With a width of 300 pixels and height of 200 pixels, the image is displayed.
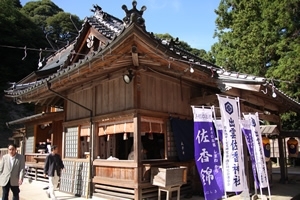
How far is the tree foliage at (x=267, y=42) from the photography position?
666 inches

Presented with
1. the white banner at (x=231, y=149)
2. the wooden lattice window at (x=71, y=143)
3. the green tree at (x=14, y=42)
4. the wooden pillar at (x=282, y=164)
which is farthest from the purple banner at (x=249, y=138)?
the green tree at (x=14, y=42)

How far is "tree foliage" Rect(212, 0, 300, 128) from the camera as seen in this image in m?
16.9

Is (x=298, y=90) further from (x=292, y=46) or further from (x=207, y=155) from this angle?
(x=207, y=155)

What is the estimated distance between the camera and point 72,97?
11125 millimetres

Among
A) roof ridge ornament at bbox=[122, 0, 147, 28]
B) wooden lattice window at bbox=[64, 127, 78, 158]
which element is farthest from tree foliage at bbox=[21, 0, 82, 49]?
roof ridge ornament at bbox=[122, 0, 147, 28]

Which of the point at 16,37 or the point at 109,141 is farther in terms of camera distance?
the point at 16,37

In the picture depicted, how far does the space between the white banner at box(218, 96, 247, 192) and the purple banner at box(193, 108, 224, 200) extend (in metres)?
0.30

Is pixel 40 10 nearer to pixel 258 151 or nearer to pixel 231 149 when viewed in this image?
pixel 258 151

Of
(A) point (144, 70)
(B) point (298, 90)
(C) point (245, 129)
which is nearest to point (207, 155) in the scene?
(C) point (245, 129)

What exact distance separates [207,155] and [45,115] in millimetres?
9631

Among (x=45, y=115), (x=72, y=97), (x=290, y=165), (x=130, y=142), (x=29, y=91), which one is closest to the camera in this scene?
(x=29, y=91)

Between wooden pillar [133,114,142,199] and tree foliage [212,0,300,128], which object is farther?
tree foliage [212,0,300,128]

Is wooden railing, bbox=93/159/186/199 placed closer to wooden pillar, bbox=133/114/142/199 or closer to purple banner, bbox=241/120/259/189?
wooden pillar, bbox=133/114/142/199

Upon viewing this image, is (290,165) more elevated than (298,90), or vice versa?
(298,90)
